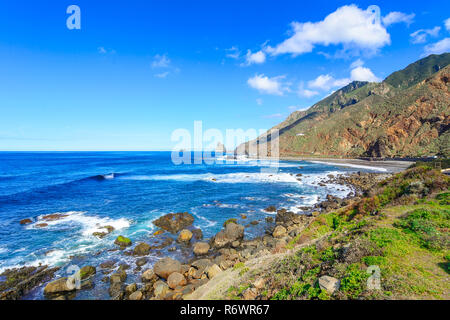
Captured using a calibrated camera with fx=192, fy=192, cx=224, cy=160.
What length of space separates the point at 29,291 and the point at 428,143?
364 feet

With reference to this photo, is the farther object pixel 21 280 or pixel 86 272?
pixel 86 272

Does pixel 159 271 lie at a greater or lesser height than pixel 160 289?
greater

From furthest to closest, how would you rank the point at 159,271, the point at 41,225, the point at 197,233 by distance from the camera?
the point at 41,225 → the point at 197,233 → the point at 159,271

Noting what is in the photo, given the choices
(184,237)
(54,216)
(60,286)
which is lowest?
(60,286)

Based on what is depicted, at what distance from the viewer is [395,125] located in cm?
8831

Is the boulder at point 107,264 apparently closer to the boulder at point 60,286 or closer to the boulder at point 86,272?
the boulder at point 86,272

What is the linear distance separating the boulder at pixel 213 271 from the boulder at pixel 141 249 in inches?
273

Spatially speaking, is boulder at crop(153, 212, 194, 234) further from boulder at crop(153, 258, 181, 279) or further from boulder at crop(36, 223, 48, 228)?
boulder at crop(36, 223, 48, 228)

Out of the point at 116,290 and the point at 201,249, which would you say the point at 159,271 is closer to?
the point at 116,290

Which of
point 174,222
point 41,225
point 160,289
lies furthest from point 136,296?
point 41,225

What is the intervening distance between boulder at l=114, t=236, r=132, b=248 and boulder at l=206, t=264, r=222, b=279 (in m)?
9.42

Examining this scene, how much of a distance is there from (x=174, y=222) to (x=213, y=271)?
1068 cm

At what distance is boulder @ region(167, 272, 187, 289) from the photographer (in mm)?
12656
